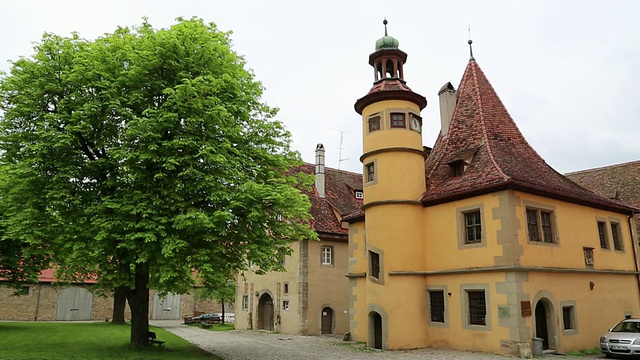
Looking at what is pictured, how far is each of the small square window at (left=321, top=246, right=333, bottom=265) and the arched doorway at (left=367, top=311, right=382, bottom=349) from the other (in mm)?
10435

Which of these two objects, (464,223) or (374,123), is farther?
(374,123)

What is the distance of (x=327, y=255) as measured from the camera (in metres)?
30.5

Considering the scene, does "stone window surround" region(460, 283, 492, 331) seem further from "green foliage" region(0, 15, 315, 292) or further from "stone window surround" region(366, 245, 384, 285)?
"green foliage" region(0, 15, 315, 292)

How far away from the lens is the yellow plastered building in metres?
17.3

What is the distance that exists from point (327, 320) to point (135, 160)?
60.9ft

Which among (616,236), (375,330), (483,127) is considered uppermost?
(483,127)

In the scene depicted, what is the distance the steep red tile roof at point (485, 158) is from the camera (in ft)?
60.0

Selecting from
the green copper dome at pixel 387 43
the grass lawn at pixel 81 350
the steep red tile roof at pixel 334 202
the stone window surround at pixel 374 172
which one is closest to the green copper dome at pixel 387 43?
the green copper dome at pixel 387 43

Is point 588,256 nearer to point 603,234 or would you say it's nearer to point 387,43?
point 603,234

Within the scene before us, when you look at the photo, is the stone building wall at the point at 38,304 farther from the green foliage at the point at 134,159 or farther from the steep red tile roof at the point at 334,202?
the green foliage at the point at 134,159

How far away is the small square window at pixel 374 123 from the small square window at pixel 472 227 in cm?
556

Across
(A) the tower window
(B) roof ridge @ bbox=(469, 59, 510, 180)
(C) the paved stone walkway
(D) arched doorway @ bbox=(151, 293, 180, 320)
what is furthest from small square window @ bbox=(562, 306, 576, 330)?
(D) arched doorway @ bbox=(151, 293, 180, 320)

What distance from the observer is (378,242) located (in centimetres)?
2011

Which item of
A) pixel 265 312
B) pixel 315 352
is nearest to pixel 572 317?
pixel 315 352
